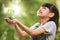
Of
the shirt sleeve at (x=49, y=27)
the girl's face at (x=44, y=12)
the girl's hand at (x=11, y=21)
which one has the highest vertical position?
the girl's face at (x=44, y=12)

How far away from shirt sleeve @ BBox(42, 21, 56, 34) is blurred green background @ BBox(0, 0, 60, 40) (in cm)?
10

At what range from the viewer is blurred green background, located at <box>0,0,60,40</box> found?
145cm

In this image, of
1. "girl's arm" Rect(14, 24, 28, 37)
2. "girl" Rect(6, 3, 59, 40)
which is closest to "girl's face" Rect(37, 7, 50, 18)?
"girl" Rect(6, 3, 59, 40)

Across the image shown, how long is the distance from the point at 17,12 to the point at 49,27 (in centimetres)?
29

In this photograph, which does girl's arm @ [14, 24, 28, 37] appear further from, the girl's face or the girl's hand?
the girl's face

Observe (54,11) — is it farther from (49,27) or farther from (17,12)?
(17,12)

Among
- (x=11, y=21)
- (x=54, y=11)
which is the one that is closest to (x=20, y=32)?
(x=11, y=21)

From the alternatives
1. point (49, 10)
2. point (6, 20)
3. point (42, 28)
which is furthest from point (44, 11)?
point (6, 20)

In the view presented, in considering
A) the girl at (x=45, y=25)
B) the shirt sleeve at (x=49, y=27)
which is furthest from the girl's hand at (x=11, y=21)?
the shirt sleeve at (x=49, y=27)

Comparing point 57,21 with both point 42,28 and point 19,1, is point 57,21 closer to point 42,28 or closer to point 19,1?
point 42,28

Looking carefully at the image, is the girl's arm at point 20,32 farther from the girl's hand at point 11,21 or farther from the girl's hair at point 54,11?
the girl's hair at point 54,11

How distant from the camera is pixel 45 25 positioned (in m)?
1.36

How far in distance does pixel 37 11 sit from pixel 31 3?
0.28 feet

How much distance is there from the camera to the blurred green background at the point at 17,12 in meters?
1.45
